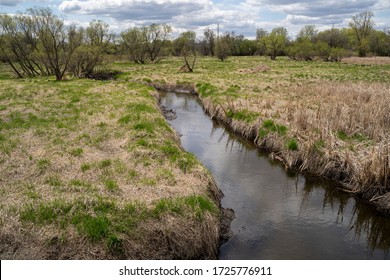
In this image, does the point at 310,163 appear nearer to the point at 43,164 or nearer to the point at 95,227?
the point at 95,227

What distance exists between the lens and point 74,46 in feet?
142

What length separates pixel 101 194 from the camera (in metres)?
10.5

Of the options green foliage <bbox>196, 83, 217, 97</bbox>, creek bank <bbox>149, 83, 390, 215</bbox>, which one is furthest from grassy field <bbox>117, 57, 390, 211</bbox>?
green foliage <bbox>196, 83, 217, 97</bbox>

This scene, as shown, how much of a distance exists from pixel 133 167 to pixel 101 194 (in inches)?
98.3

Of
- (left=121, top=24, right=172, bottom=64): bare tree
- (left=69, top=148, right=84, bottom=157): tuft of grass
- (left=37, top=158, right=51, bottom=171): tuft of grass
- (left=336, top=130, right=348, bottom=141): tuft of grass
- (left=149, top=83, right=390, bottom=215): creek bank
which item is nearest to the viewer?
(left=37, top=158, right=51, bottom=171): tuft of grass

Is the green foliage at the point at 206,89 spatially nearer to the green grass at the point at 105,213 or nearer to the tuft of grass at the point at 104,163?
the tuft of grass at the point at 104,163

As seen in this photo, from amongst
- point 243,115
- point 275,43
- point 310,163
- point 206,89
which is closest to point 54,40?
point 206,89

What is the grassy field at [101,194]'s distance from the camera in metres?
8.59

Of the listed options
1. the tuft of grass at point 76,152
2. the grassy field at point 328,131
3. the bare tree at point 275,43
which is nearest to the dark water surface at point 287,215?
the grassy field at point 328,131

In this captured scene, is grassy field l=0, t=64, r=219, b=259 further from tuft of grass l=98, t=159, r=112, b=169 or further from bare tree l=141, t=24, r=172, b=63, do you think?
bare tree l=141, t=24, r=172, b=63

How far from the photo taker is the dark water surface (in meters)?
9.99

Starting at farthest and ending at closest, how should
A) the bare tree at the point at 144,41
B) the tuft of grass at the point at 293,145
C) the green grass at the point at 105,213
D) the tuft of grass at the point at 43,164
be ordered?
the bare tree at the point at 144,41 < the tuft of grass at the point at 293,145 < the tuft of grass at the point at 43,164 < the green grass at the point at 105,213

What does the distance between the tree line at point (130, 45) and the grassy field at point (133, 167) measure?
64.0ft

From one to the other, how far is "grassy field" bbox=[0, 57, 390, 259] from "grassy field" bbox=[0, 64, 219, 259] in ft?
0.10
